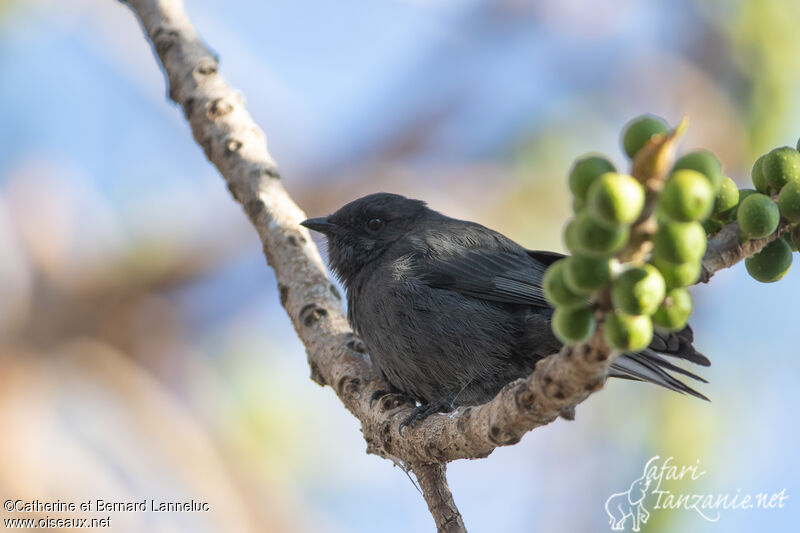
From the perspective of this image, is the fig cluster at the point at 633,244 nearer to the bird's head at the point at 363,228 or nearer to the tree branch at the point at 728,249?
the tree branch at the point at 728,249

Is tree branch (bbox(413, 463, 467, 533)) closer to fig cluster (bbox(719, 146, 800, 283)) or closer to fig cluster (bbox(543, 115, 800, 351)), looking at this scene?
fig cluster (bbox(719, 146, 800, 283))

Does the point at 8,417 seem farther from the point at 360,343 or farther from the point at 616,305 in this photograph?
the point at 616,305

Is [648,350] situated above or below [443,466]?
above

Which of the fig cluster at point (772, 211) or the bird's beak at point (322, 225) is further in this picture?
the bird's beak at point (322, 225)

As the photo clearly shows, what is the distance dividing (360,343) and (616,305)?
9.77 ft

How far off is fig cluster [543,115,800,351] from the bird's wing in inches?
109

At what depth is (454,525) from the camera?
3020 mm

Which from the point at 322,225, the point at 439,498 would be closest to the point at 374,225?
the point at 322,225

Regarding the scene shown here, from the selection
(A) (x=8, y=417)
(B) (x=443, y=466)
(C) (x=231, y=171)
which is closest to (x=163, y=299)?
(A) (x=8, y=417)

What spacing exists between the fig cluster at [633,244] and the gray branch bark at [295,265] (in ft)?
4.27

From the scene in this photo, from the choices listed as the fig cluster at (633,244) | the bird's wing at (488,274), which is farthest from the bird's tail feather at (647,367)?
the fig cluster at (633,244)

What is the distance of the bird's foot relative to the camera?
130 inches

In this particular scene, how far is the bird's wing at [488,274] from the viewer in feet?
14.0

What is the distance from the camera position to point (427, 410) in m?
3.67
